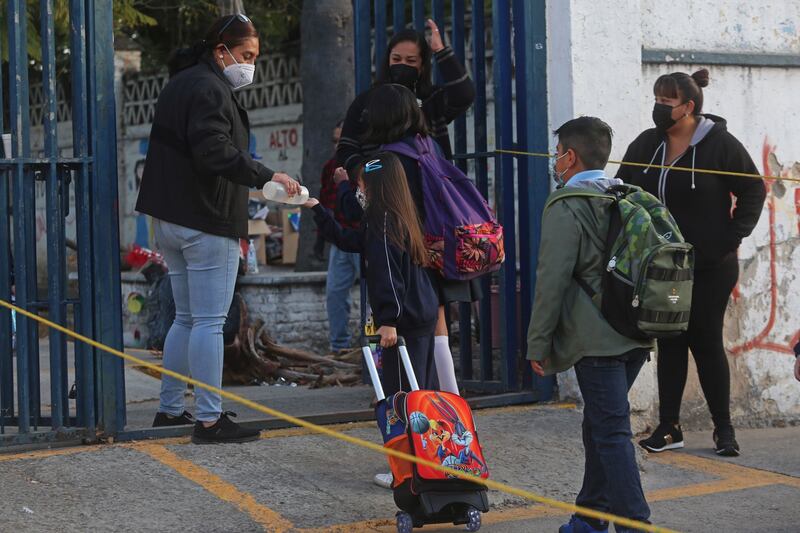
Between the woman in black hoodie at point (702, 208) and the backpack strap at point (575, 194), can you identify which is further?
the woman in black hoodie at point (702, 208)

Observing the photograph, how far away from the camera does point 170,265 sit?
5598 mm

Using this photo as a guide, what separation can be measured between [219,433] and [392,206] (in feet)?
4.66

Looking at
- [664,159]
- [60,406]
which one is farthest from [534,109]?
[60,406]

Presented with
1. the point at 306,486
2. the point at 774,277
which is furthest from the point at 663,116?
the point at 306,486

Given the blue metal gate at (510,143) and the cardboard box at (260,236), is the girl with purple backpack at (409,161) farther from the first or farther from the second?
the cardboard box at (260,236)

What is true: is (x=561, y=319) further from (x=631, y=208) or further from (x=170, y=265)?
(x=170, y=265)

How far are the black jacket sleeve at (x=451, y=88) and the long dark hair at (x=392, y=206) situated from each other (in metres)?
1.26

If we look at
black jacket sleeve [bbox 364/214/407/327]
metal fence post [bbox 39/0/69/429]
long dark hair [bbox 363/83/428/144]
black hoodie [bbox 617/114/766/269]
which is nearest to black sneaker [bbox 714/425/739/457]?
black hoodie [bbox 617/114/766/269]

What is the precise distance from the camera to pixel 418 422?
446cm

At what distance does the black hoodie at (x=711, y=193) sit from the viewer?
6129 millimetres

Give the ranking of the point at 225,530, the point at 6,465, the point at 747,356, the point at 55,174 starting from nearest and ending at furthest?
the point at 225,530
the point at 6,465
the point at 55,174
the point at 747,356

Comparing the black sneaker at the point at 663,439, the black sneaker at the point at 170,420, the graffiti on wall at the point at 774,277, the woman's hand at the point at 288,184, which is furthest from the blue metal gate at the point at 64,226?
the graffiti on wall at the point at 774,277

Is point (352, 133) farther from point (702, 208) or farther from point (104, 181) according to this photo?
point (702, 208)

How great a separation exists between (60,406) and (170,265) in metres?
0.81
